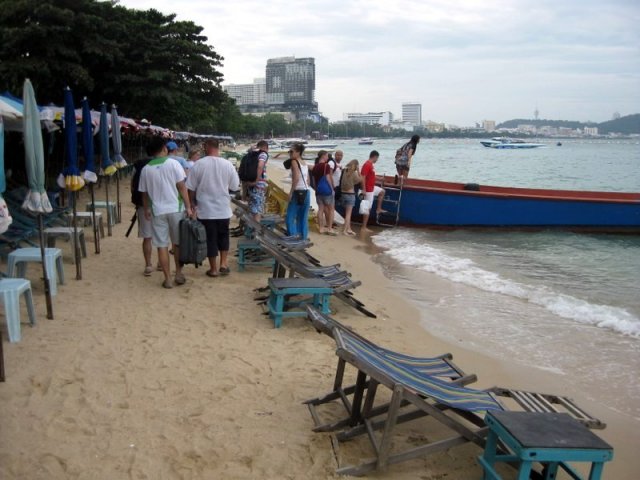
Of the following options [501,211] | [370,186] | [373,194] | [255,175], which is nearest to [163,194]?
[255,175]

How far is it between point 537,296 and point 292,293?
411 centimetres

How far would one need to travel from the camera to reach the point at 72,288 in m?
6.20

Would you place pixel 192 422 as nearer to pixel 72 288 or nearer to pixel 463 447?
pixel 463 447

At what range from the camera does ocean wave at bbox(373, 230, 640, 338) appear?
6832mm

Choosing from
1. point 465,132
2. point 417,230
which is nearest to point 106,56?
point 417,230

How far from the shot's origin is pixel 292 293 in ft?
17.6

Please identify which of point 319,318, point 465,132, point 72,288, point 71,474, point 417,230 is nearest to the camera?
point 71,474

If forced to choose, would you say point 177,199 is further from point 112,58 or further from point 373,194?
point 112,58

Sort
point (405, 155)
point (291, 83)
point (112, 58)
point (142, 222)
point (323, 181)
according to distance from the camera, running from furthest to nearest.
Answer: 1. point (291, 83)
2. point (112, 58)
3. point (405, 155)
4. point (323, 181)
5. point (142, 222)

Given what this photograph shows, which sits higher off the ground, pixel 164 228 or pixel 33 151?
pixel 33 151

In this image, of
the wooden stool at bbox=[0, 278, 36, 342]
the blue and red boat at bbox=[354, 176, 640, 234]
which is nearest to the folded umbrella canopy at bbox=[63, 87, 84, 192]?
the wooden stool at bbox=[0, 278, 36, 342]

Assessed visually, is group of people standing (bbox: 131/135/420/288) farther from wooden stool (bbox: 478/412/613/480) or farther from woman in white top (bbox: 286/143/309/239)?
wooden stool (bbox: 478/412/613/480)

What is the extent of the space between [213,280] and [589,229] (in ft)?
34.5

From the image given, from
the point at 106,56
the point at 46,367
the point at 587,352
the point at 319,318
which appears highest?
the point at 106,56
